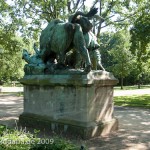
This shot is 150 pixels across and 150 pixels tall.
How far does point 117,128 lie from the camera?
8625 mm

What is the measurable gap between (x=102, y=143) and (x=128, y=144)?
623 millimetres

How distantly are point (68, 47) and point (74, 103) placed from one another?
5.63 ft

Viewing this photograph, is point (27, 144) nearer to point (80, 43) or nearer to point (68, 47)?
point (80, 43)

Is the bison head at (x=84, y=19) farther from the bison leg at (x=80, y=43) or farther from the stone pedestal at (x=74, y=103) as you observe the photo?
the stone pedestal at (x=74, y=103)

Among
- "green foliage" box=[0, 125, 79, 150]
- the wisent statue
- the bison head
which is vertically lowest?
"green foliage" box=[0, 125, 79, 150]

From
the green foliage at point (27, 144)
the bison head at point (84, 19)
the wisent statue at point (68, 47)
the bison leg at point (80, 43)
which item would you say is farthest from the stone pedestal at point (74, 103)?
the green foliage at point (27, 144)

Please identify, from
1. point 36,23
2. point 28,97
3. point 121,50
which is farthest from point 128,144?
point 121,50

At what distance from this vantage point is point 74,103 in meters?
7.86

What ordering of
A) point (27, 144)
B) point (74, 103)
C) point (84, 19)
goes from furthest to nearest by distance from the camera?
1. point (84, 19)
2. point (74, 103)
3. point (27, 144)

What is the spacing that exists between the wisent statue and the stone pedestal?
394mm

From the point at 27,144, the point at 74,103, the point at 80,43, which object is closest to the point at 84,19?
the point at 80,43

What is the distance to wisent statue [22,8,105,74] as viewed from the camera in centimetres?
809

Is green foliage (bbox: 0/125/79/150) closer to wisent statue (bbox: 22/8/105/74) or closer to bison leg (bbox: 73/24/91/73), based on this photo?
wisent statue (bbox: 22/8/105/74)

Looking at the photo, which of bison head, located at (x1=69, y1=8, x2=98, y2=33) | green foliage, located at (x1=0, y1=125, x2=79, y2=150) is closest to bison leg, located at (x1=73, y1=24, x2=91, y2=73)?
bison head, located at (x1=69, y1=8, x2=98, y2=33)
